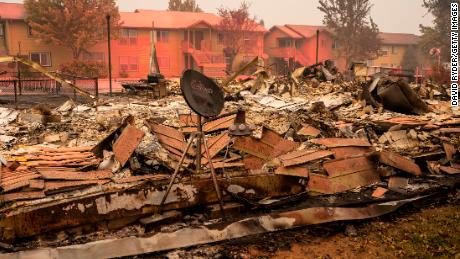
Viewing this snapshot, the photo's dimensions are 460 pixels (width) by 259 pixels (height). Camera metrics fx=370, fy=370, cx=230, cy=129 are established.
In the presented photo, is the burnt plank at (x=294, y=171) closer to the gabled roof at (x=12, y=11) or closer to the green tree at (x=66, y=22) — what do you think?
the green tree at (x=66, y=22)

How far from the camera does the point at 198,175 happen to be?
19.2 feet

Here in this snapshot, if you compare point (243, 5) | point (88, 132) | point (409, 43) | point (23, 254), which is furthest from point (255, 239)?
point (409, 43)

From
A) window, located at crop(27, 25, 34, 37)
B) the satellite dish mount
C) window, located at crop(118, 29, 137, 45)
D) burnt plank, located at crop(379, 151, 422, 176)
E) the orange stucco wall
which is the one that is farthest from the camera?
window, located at crop(118, 29, 137, 45)

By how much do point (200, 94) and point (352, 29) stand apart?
41520 millimetres

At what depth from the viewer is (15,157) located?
7.36 m

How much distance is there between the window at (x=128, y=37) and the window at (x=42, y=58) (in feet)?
20.6

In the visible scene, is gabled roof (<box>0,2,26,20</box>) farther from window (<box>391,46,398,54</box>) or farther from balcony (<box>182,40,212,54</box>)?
window (<box>391,46,398,54</box>)

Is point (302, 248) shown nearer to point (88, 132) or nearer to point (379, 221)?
point (379, 221)

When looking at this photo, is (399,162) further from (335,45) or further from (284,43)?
(335,45)

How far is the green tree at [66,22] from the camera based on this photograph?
30.0 meters

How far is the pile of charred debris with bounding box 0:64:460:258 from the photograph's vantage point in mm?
4863

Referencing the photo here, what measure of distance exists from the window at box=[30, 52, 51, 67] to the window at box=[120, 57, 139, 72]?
6134 millimetres

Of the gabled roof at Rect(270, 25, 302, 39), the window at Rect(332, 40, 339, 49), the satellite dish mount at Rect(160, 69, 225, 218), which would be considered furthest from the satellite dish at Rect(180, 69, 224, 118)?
the window at Rect(332, 40, 339, 49)

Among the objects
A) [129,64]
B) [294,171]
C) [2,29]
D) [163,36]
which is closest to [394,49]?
[163,36]
